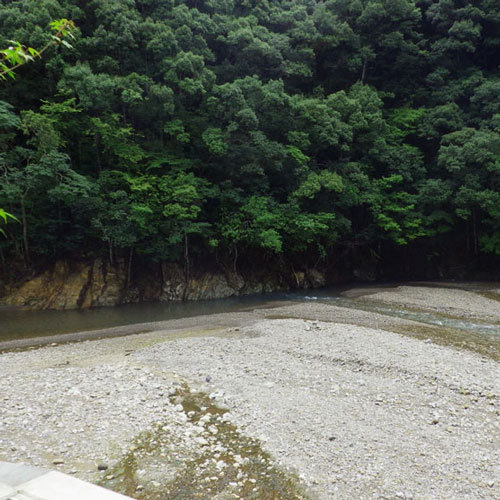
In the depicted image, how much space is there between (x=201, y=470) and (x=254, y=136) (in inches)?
746

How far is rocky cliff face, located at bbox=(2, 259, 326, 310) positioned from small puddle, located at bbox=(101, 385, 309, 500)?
1490cm

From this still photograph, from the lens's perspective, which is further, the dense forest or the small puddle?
the dense forest

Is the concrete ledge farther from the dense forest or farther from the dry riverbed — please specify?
the dense forest

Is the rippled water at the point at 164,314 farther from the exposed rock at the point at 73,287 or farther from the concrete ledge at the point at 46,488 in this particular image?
the concrete ledge at the point at 46,488

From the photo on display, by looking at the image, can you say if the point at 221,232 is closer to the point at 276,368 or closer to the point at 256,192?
the point at 256,192

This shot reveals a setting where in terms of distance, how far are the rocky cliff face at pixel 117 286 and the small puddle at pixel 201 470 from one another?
14.9m

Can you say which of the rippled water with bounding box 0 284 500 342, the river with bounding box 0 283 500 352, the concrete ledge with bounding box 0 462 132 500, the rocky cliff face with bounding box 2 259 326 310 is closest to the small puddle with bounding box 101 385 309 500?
the concrete ledge with bounding box 0 462 132 500

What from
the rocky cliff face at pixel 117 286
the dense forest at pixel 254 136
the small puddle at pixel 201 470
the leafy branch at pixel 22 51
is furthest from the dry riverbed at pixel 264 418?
the dense forest at pixel 254 136

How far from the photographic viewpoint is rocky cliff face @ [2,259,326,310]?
18.4 metres

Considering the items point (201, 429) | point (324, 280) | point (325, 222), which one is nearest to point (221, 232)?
point (325, 222)

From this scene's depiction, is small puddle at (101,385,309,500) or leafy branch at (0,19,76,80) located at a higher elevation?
leafy branch at (0,19,76,80)

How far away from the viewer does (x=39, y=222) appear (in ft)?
59.6

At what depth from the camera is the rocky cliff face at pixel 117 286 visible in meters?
18.4

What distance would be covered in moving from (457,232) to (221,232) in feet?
61.4
